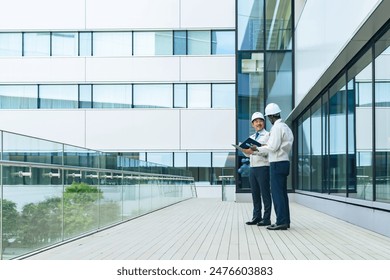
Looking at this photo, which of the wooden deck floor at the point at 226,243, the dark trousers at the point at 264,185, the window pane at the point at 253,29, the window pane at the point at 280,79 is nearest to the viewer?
the wooden deck floor at the point at 226,243

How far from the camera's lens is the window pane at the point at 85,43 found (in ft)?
84.9

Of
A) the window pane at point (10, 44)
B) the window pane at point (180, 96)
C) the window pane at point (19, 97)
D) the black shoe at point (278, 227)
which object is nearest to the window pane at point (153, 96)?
the window pane at point (180, 96)

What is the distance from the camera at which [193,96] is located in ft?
83.3

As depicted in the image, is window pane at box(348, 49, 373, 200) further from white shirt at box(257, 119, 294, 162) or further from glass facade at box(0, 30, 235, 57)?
glass facade at box(0, 30, 235, 57)

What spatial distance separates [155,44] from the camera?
84.1 ft

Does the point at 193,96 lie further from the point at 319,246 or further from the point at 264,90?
the point at 319,246

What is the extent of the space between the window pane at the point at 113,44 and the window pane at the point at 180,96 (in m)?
2.66

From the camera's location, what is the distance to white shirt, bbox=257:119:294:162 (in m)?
8.32

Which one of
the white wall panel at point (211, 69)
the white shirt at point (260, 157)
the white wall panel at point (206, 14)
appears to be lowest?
the white shirt at point (260, 157)

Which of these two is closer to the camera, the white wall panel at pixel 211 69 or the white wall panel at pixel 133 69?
the white wall panel at pixel 211 69

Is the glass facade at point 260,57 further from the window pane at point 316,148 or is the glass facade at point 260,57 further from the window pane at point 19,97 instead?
the window pane at point 19,97

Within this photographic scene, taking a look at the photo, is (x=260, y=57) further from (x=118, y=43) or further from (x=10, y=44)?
(x=10, y=44)

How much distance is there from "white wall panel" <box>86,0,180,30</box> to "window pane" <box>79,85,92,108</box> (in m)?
2.65

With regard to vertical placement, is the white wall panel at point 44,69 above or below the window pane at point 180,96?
above
